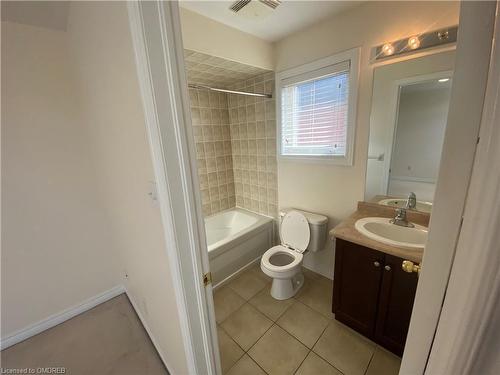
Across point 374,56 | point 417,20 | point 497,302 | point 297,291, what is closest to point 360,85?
point 374,56

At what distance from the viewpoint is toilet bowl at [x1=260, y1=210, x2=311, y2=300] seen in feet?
6.00

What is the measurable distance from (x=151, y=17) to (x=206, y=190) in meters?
2.20

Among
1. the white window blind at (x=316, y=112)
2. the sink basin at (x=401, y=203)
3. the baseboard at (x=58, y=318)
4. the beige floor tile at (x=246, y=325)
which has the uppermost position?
the white window blind at (x=316, y=112)

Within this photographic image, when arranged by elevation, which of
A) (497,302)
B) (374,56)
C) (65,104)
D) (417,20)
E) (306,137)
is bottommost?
(497,302)

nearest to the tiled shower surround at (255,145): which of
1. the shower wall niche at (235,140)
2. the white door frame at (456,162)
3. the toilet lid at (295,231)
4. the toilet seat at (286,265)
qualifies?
the shower wall niche at (235,140)

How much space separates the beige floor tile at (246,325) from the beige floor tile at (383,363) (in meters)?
0.73

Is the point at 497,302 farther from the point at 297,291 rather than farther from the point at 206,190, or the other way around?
the point at 206,190

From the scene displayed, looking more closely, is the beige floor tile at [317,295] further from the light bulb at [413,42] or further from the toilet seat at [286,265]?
the light bulb at [413,42]

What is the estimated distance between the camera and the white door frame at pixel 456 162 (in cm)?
34

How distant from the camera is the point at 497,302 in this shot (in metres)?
0.36

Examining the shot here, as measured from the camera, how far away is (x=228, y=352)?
1.51 m

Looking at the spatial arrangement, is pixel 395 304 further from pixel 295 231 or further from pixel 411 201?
pixel 295 231

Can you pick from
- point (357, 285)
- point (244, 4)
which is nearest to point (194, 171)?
point (244, 4)

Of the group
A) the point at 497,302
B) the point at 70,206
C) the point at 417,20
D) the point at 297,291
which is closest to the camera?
the point at 497,302
